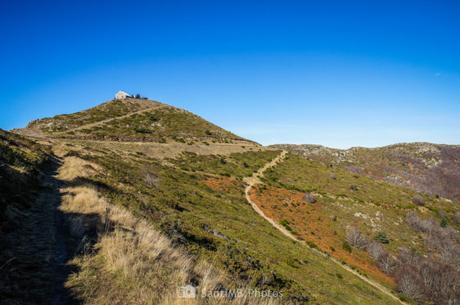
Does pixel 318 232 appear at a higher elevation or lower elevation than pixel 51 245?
lower

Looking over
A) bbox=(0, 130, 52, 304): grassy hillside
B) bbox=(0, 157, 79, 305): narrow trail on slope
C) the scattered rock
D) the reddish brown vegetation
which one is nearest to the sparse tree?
the reddish brown vegetation

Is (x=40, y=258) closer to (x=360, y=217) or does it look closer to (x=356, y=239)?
(x=356, y=239)

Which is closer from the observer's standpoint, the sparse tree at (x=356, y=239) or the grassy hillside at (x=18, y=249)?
the grassy hillside at (x=18, y=249)

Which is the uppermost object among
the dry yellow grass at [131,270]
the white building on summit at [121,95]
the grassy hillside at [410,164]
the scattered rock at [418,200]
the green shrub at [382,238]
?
the white building on summit at [121,95]

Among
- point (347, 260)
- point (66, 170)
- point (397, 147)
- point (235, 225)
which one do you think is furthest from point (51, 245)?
point (397, 147)

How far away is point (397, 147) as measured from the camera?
145750 mm

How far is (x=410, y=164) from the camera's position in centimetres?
12112

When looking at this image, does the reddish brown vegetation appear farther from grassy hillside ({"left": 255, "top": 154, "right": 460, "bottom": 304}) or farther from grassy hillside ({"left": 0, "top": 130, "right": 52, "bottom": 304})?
grassy hillside ({"left": 0, "top": 130, "right": 52, "bottom": 304})

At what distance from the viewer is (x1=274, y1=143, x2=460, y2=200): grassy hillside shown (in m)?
103

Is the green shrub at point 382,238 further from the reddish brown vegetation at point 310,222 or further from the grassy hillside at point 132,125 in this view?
the grassy hillside at point 132,125

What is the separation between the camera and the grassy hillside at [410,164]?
103 meters

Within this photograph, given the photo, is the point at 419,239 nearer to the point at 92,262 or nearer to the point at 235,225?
the point at 235,225

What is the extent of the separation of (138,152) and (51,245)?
44019 mm

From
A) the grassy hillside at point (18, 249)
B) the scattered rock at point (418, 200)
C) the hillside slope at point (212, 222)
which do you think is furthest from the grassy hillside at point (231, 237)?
the scattered rock at point (418, 200)
